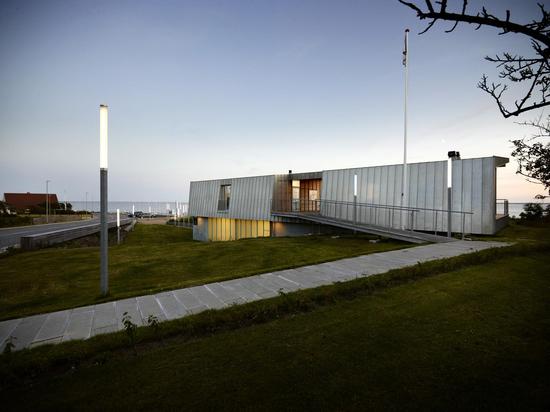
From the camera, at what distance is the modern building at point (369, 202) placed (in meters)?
12.7

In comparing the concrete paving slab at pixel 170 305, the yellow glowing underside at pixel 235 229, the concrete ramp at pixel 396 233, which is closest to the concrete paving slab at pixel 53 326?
the concrete paving slab at pixel 170 305

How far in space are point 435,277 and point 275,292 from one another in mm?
3832

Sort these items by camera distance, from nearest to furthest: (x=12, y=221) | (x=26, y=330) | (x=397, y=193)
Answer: (x=26, y=330), (x=397, y=193), (x=12, y=221)

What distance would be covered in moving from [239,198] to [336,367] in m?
20.6

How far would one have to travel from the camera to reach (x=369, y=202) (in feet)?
53.0

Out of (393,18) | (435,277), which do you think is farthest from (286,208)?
(435,277)

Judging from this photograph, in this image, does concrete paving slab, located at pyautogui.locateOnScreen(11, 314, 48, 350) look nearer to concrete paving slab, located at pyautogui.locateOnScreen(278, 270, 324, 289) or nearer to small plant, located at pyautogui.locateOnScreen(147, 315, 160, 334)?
small plant, located at pyautogui.locateOnScreen(147, 315, 160, 334)

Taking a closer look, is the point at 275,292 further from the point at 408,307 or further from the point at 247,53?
the point at 247,53

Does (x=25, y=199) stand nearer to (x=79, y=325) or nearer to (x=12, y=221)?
(x=12, y=221)

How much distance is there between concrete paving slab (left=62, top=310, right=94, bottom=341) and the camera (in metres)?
3.66

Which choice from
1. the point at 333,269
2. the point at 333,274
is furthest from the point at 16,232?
the point at 333,274

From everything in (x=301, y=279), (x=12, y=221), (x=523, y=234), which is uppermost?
(x=523, y=234)

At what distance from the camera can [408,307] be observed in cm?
449

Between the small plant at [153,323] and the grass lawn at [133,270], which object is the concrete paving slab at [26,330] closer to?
the grass lawn at [133,270]
